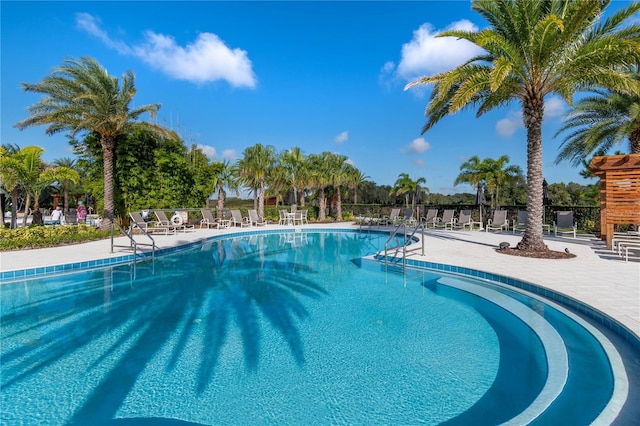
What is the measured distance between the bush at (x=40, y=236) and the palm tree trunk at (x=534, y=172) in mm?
14480

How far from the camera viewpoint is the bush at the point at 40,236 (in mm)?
10188

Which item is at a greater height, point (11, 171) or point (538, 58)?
point (538, 58)

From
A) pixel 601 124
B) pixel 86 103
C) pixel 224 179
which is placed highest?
pixel 86 103

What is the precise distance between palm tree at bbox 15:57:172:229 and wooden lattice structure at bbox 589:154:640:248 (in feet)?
56.0

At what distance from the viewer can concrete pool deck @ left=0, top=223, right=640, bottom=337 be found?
462 centimetres

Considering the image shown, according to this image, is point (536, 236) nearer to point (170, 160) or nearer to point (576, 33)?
point (576, 33)

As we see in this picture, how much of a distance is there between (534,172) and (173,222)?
49.3 feet

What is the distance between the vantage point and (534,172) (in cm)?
880

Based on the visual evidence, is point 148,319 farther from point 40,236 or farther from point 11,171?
point 11,171

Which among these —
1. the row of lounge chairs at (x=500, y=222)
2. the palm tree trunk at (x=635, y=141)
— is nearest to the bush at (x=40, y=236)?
the row of lounge chairs at (x=500, y=222)

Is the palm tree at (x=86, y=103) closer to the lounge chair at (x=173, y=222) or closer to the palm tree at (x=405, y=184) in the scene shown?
the lounge chair at (x=173, y=222)

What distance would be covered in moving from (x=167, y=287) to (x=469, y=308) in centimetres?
573

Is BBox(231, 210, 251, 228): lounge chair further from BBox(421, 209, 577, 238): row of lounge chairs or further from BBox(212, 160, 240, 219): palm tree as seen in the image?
BBox(421, 209, 577, 238): row of lounge chairs


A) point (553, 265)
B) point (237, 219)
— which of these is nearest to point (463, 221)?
point (553, 265)
